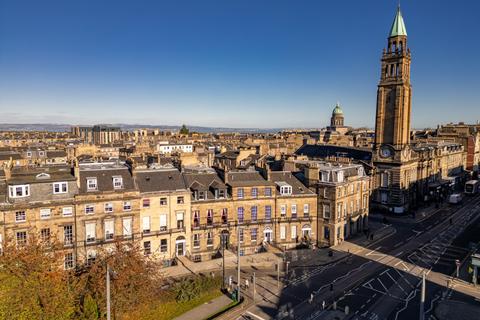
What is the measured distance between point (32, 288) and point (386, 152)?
77.1 meters

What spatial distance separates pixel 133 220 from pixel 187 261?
918 cm

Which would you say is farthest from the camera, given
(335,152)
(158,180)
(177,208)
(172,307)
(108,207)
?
(335,152)

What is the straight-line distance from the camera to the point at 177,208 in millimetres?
52281

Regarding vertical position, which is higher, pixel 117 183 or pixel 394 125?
pixel 394 125

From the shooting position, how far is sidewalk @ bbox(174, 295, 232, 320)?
120 feet

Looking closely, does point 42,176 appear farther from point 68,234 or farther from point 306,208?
point 306,208

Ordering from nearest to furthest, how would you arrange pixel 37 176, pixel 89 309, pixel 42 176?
pixel 89 309, pixel 37 176, pixel 42 176

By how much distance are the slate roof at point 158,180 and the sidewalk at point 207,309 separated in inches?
701

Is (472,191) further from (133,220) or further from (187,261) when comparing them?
(133,220)

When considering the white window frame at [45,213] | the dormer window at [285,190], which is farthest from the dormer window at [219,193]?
the white window frame at [45,213]

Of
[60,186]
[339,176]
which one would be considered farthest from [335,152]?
[60,186]

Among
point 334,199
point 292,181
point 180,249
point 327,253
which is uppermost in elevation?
point 292,181

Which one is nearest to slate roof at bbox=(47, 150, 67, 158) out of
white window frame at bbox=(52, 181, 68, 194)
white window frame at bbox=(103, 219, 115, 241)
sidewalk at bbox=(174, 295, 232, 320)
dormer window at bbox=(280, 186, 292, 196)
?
white window frame at bbox=(52, 181, 68, 194)

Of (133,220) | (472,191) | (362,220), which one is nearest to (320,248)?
(362,220)
